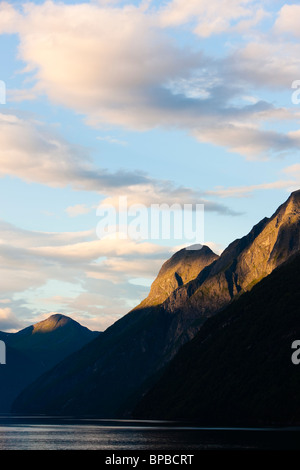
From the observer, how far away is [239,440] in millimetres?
189125
